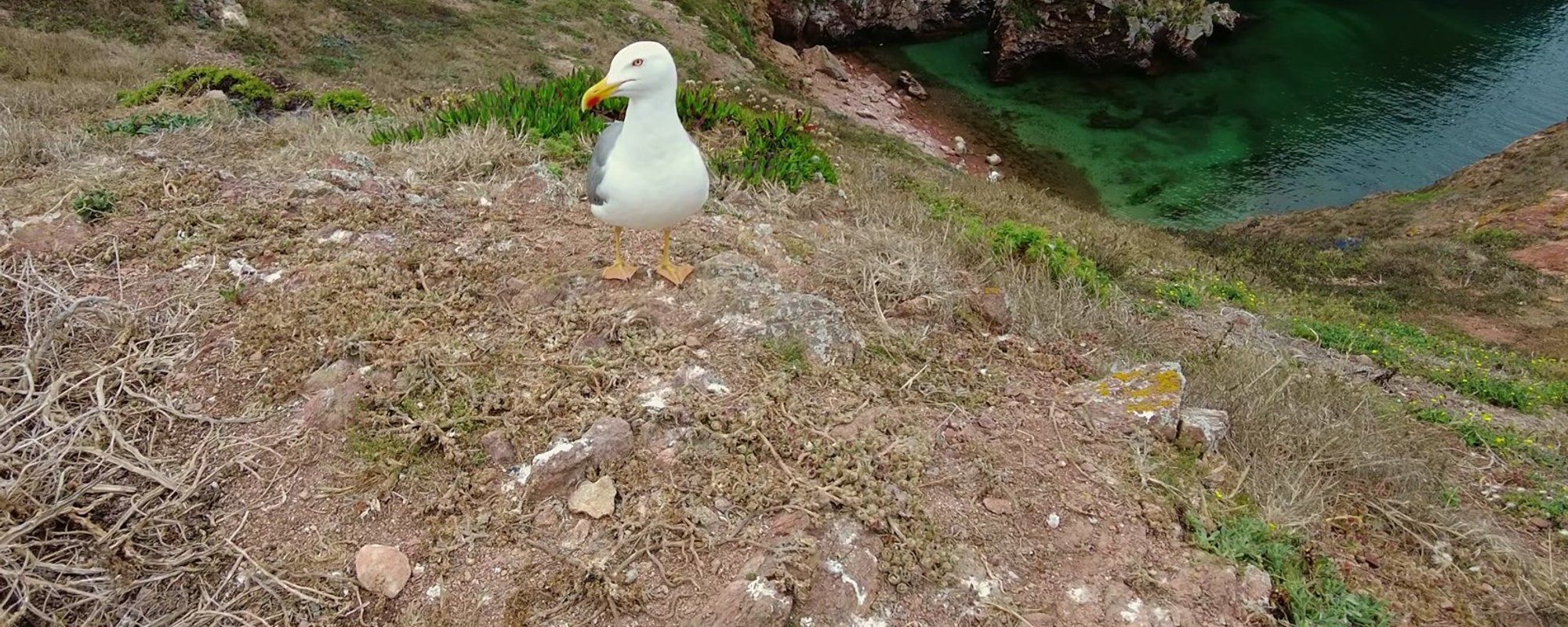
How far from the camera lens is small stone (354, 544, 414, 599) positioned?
262 centimetres

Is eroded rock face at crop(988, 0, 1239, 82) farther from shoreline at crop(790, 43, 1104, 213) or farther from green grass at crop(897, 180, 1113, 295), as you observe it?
green grass at crop(897, 180, 1113, 295)

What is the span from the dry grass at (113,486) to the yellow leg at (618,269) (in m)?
1.75

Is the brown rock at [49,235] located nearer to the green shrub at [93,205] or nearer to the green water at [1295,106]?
the green shrub at [93,205]

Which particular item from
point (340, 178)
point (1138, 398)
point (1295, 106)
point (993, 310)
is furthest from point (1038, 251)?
point (1295, 106)

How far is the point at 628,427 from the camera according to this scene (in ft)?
10.5

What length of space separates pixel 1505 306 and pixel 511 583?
537 inches

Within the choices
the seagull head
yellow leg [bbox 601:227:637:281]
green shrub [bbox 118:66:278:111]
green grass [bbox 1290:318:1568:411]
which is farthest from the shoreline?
the seagull head

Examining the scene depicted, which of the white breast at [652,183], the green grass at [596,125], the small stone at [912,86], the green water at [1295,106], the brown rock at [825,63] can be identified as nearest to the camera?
the white breast at [652,183]

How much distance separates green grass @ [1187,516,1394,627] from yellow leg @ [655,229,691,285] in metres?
2.65

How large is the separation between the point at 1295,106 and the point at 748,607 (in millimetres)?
26162

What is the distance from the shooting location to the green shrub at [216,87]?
24.5 ft

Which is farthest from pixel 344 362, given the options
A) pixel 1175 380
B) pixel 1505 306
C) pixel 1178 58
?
pixel 1178 58

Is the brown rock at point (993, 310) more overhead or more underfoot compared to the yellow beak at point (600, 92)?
more underfoot

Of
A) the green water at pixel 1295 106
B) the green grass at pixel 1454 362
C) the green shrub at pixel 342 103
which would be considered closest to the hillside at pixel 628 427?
the green grass at pixel 1454 362
